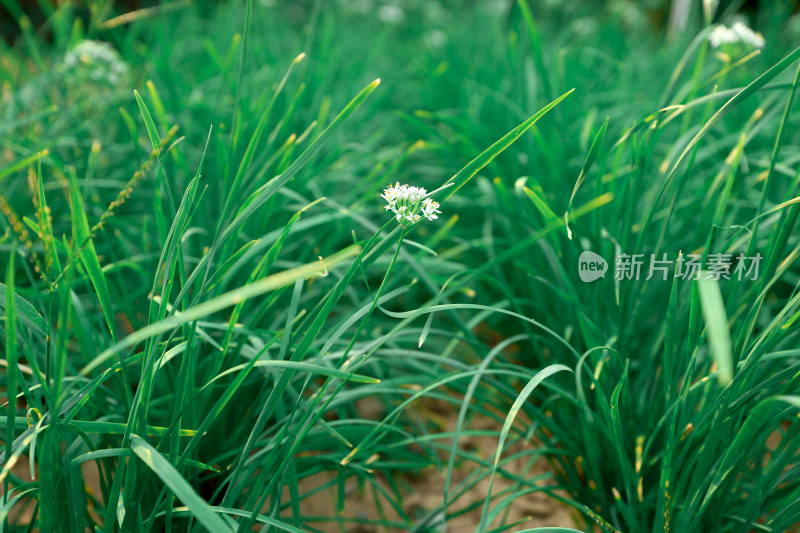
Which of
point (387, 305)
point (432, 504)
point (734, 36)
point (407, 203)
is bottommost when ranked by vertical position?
point (432, 504)

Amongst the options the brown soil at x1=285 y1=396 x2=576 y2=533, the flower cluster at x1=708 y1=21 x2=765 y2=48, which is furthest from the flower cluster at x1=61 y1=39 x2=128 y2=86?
the flower cluster at x1=708 y1=21 x2=765 y2=48

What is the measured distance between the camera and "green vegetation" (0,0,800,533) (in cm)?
66

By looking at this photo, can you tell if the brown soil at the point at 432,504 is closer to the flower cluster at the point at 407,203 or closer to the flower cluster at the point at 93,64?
the flower cluster at the point at 407,203

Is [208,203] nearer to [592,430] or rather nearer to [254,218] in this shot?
[254,218]

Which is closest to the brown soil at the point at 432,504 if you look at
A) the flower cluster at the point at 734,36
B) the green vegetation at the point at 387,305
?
the green vegetation at the point at 387,305

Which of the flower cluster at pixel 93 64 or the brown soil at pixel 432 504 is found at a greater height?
the flower cluster at pixel 93 64

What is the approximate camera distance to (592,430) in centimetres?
90

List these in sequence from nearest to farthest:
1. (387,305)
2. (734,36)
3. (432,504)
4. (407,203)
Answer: (407,203) < (432,504) < (734,36) < (387,305)

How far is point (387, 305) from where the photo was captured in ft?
4.53

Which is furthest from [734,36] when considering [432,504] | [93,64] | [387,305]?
[93,64]

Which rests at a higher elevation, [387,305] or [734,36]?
[734,36]

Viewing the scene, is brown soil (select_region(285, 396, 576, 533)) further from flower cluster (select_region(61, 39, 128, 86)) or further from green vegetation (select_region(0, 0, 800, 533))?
flower cluster (select_region(61, 39, 128, 86))

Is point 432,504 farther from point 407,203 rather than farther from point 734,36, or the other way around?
point 734,36

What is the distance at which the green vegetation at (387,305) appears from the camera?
0.66 m
